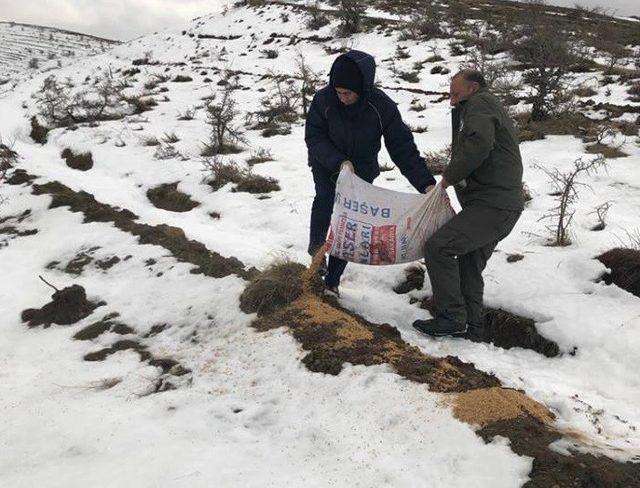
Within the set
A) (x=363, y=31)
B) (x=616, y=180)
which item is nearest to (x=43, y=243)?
(x=616, y=180)

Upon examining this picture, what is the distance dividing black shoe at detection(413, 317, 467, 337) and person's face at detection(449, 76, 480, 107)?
58.1 inches

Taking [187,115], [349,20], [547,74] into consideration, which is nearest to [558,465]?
[547,74]

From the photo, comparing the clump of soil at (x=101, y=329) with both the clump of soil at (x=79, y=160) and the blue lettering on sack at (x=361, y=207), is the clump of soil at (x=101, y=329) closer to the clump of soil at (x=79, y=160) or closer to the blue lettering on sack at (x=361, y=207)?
the blue lettering on sack at (x=361, y=207)

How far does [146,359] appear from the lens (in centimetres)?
360

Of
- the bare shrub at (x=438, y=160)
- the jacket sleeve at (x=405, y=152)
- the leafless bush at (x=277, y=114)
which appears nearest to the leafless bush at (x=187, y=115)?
the leafless bush at (x=277, y=114)

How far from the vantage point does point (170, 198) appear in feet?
24.9

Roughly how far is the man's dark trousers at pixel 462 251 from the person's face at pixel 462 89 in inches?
27.8

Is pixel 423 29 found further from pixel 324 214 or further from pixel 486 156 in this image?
pixel 486 156

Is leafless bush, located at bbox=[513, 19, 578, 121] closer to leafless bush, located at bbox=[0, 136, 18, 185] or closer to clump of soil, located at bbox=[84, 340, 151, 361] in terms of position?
clump of soil, located at bbox=[84, 340, 151, 361]

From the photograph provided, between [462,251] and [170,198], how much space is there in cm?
526

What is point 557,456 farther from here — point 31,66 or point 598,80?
point 31,66

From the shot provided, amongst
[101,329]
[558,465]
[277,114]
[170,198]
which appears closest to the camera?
[558,465]

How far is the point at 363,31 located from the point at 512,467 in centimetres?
2047

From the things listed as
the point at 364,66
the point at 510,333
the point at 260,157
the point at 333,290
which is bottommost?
the point at 510,333
